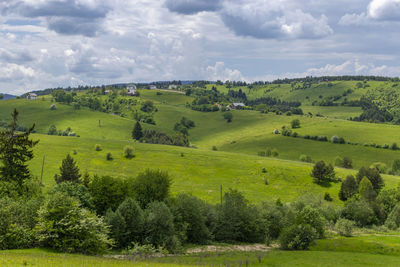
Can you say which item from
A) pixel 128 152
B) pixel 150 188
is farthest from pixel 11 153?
pixel 128 152

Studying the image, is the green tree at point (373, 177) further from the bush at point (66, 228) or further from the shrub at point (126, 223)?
the bush at point (66, 228)

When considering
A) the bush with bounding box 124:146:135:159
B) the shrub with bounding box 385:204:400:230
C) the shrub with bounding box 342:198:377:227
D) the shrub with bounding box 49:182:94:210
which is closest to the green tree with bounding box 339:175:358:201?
the shrub with bounding box 342:198:377:227

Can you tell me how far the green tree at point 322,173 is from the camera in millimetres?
124062

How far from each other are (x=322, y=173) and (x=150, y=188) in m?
75.2

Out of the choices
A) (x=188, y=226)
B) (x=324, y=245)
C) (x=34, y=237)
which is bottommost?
(x=324, y=245)

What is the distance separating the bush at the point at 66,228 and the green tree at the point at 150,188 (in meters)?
25.7

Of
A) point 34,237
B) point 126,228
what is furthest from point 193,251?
point 34,237

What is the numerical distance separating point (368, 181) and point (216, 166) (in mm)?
53771

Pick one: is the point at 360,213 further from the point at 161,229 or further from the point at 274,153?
the point at 274,153

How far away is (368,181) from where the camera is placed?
112 meters

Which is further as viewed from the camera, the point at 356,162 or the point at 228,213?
the point at 356,162

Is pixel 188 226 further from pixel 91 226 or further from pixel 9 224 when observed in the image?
pixel 9 224

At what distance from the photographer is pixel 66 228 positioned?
42844 millimetres

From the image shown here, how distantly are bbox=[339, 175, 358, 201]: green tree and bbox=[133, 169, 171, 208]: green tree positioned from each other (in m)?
69.0
